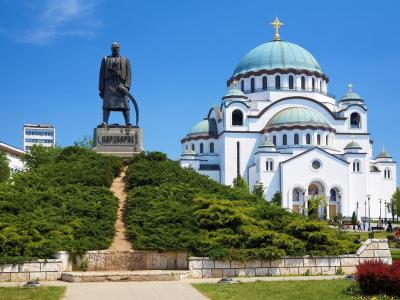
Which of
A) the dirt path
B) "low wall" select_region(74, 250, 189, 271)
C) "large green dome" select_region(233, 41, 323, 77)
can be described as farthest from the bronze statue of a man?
"large green dome" select_region(233, 41, 323, 77)

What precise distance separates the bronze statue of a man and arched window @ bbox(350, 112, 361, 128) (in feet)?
183

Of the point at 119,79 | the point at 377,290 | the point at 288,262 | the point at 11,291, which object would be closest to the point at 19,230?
the point at 11,291

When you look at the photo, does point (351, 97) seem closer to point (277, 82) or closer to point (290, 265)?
Result: point (277, 82)

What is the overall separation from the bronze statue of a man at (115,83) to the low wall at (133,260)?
10.1 metres

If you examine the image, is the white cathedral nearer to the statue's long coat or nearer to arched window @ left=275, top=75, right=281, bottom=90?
arched window @ left=275, top=75, right=281, bottom=90

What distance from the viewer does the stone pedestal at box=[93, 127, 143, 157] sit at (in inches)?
1001

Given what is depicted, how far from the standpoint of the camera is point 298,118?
232 feet

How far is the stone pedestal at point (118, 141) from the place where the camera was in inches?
1001

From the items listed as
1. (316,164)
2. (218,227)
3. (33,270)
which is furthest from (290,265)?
(316,164)

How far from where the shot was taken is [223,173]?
74000mm

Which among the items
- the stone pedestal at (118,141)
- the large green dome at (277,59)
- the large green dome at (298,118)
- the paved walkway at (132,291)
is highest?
the large green dome at (277,59)

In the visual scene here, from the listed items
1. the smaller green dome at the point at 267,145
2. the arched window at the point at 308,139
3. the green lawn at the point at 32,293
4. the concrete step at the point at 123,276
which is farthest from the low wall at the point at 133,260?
the arched window at the point at 308,139

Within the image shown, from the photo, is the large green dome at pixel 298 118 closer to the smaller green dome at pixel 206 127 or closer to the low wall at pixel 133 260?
the smaller green dome at pixel 206 127

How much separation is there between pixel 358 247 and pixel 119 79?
12.3 metres
